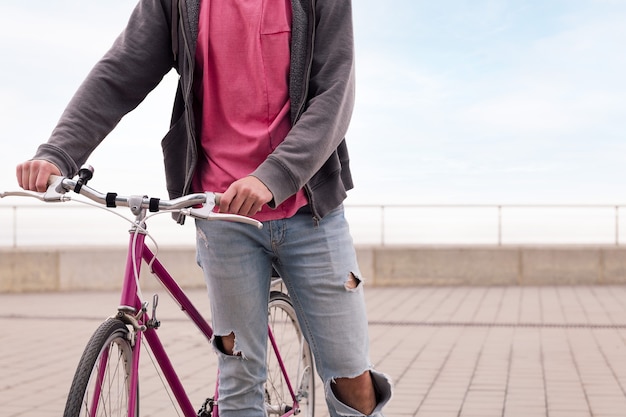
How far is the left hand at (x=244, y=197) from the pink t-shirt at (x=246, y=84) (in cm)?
37

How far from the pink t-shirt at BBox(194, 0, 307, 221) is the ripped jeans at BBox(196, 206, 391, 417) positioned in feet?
0.32

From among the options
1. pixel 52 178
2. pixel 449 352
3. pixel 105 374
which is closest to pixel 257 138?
pixel 52 178

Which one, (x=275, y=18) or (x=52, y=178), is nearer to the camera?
(x=52, y=178)

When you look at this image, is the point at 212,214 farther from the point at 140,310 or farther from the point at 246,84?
the point at 246,84

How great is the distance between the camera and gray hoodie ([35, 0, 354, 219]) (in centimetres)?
261

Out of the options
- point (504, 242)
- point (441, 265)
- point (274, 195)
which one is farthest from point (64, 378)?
point (504, 242)

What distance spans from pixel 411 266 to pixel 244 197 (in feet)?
36.8

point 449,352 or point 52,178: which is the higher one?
point 52,178

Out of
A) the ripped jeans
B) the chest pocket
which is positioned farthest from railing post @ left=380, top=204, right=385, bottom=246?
the chest pocket

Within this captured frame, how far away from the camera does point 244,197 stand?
234 cm

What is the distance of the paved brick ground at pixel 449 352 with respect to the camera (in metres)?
5.43

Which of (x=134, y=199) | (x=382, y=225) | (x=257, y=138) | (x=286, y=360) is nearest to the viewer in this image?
(x=134, y=199)

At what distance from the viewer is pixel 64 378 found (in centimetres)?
623

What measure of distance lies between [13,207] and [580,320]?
866cm
